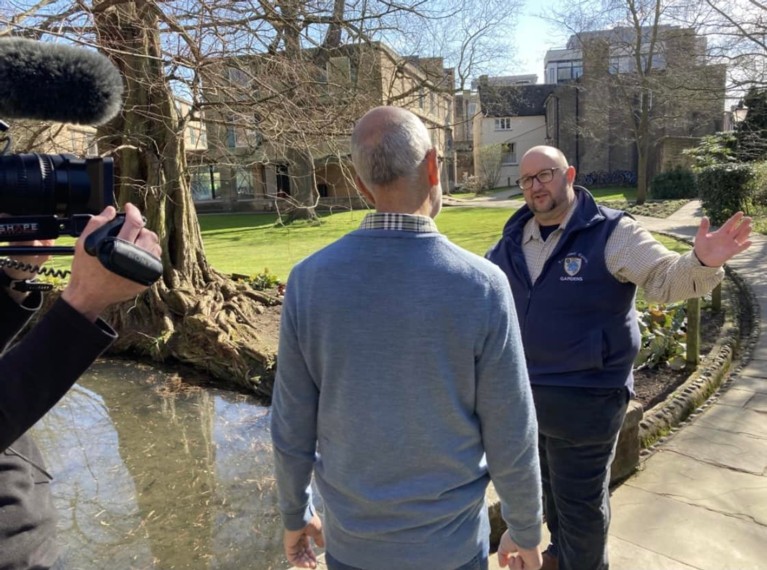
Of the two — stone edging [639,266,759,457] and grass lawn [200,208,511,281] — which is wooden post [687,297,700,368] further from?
grass lawn [200,208,511,281]

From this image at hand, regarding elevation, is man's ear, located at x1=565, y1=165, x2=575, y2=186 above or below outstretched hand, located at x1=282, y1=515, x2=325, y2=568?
above

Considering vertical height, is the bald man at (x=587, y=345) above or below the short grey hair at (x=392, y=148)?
below

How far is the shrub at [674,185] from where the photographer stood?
28.9 m

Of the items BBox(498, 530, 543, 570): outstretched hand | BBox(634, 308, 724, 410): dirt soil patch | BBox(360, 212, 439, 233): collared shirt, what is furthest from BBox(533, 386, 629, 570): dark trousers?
BBox(634, 308, 724, 410): dirt soil patch

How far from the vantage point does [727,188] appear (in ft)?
53.4

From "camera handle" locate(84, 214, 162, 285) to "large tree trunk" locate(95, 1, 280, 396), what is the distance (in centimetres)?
659

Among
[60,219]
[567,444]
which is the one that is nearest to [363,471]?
[60,219]

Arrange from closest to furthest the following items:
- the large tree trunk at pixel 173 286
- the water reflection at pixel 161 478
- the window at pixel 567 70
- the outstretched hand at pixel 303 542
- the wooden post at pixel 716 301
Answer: the outstretched hand at pixel 303 542, the water reflection at pixel 161 478, the wooden post at pixel 716 301, the large tree trunk at pixel 173 286, the window at pixel 567 70

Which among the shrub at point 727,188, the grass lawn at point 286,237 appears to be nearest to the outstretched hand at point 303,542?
the grass lawn at point 286,237

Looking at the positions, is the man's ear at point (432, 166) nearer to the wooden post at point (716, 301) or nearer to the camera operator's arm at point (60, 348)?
Result: the camera operator's arm at point (60, 348)

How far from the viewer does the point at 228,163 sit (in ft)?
28.9

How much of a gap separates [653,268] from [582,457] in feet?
2.76

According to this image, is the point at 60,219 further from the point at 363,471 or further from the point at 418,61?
the point at 418,61

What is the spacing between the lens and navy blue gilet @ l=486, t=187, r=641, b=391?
2549 millimetres
